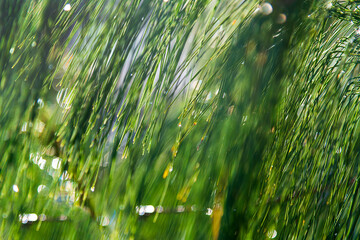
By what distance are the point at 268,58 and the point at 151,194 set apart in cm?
45

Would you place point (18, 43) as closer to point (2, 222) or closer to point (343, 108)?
point (2, 222)

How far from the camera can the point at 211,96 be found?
491 millimetres

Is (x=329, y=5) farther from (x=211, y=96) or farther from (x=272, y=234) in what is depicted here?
(x=272, y=234)

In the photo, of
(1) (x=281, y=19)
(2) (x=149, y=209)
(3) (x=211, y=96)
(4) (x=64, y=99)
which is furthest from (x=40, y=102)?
(2) (x=149, y=209)

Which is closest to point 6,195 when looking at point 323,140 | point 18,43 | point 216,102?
point 18,43

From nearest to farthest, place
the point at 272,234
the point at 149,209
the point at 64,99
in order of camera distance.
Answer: the point at 64,99 < the point at 272,234 < the point at 149,209

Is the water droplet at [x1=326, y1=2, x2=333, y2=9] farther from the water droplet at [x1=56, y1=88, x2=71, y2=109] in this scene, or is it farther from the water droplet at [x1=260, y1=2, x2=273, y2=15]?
the water droplet at [x1=56, y1=88, x2=71, y2=109]

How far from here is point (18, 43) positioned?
468 millimetres

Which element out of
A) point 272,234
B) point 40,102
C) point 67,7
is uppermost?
point 67,7

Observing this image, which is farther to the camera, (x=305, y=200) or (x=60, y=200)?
(x=60, y=200)

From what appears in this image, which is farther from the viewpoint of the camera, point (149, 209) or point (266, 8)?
point (149, 209)

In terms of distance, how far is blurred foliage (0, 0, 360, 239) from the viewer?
471 mm

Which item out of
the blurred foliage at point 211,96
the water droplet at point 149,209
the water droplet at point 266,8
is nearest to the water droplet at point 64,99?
the blurred foliage at point 211,96

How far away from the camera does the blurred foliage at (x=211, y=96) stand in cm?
47
